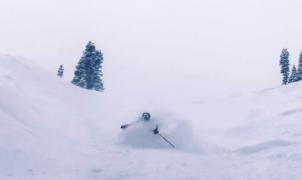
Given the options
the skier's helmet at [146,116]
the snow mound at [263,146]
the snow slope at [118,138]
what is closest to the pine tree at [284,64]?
the snow slope at [118,138]

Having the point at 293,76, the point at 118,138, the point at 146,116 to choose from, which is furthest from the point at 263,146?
the point at 293,76

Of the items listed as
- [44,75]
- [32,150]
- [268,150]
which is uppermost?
[44,75]

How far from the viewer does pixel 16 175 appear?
13.7 metres

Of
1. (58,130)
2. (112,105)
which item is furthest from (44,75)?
(58,130)

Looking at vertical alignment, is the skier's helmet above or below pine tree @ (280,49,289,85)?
below

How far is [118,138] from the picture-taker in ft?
72.3

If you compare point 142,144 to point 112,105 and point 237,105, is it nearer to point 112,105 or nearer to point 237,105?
point 112,105

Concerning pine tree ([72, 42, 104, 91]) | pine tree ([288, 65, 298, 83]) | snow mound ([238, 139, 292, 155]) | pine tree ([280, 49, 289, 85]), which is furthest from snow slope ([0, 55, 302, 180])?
pine tree ([280, 49, 289, 85])

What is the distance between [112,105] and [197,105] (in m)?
11.3

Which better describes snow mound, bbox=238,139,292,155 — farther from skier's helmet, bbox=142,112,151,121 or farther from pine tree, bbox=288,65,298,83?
pine tree, bbox=288,65,298,83

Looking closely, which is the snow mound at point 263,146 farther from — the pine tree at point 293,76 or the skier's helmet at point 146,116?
the pine tree at point 293,76

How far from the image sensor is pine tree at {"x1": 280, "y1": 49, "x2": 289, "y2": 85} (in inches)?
2574

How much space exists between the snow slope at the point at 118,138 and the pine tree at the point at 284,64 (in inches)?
1259

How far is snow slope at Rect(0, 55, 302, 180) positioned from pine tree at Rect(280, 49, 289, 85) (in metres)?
32.0
